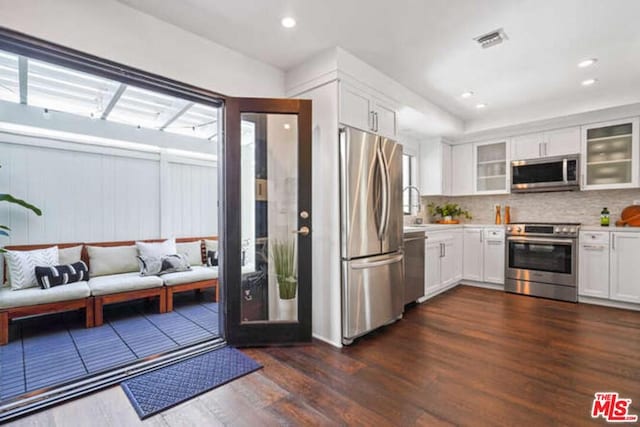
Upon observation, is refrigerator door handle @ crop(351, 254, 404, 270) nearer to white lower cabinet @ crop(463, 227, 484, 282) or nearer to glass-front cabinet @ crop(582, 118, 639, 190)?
white lower cabinet @ crop(463, 227, 484, 282)

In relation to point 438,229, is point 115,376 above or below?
below

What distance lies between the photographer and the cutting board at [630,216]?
12.3 ft

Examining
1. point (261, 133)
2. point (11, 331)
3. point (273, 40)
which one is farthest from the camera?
point (11, 331)

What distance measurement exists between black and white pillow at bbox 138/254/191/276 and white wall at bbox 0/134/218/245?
0.67 metres

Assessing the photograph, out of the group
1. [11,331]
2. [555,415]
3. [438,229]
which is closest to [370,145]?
[438,229]

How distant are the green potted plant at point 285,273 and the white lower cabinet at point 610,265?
367cm

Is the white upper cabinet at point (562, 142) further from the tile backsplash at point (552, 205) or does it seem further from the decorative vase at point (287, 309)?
the decorative vase at point (287, 309)

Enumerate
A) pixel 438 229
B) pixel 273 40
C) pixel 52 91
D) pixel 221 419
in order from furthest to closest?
pixel 438 229, pixel 52 91, pixel 273 40, pixel 221 419

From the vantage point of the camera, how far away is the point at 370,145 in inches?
111

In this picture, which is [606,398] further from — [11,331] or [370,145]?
[11,331]

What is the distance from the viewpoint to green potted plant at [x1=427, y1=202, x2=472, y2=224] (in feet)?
16.8

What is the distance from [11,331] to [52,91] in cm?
249

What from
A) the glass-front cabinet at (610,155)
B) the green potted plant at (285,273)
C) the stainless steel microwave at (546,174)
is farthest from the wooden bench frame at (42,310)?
the glass-front cabinet at (610,155)

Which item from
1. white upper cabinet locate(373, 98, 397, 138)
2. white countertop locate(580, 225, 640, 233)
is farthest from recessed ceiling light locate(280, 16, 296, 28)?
white countertop locate(580, 225, 640, 233)
